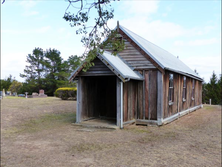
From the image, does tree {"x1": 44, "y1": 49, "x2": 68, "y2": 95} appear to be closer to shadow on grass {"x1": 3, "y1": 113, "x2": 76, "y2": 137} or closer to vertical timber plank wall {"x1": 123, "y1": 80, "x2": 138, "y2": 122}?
shadow on grass {"x1": 3, "y1": 113, "x2": 76, "y2": 137}

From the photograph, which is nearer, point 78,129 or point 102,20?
point 102,20

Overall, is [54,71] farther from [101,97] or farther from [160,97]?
[160,97]

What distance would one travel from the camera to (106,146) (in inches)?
309

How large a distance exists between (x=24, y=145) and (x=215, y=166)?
6361 mm

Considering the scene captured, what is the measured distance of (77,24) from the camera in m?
5.13

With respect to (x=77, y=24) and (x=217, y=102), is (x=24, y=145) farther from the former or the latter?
(x=217, y=102)

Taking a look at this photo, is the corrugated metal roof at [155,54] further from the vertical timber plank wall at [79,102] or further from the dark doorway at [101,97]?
the vertical timber plank wall at [79,102]

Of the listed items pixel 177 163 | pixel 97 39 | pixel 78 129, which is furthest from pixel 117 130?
pixel 97 39

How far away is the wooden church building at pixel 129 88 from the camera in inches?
441

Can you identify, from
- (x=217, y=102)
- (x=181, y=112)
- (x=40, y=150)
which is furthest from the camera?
(x=217, y=102)

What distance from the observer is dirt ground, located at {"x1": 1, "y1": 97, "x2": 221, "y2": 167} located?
6312 millimetres

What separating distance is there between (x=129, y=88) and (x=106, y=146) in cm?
468

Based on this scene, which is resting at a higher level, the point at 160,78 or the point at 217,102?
the point at 160,78

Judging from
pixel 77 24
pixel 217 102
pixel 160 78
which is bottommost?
pixel 217 102
